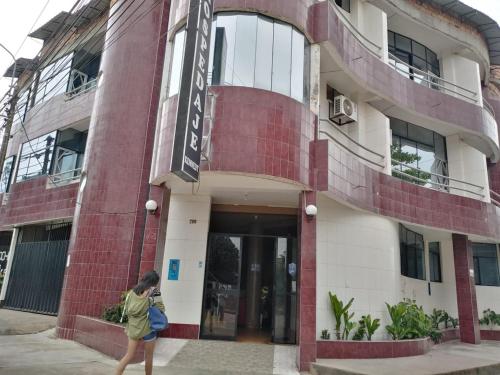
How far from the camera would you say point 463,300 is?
1342 centimetres

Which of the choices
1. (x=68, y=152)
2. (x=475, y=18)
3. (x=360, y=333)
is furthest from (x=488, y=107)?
(x=68, y=152)

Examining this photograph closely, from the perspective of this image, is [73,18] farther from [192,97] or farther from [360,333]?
[360,333]

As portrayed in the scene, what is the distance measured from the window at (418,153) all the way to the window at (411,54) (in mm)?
1991

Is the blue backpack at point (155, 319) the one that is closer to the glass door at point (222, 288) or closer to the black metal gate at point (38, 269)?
the glass door at point (222, 288)

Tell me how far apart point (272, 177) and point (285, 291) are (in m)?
3.47

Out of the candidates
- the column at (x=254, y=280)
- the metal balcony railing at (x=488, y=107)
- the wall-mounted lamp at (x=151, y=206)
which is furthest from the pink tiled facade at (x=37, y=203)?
the metal balcony railing at (x=488, y=107)

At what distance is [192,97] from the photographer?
7629 millimetres

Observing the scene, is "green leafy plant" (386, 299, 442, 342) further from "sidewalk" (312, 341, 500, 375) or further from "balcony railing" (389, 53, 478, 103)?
"balcony railing" (389, 53, 478, 103)

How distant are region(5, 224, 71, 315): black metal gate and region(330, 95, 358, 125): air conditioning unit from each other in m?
9.99

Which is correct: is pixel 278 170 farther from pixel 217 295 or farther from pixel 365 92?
pixel 365 92

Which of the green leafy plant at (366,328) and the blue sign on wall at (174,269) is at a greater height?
the blue sign on wall at (174,269)

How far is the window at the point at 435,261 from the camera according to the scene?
607 inches

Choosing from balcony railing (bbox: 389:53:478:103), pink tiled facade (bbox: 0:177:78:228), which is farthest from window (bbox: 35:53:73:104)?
balcony railing (bbox: 389:53:478:103)

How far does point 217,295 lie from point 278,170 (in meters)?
3.82
